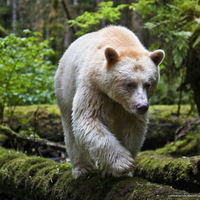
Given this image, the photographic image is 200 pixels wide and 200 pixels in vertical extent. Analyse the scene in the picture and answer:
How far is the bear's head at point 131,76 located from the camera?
333 cm

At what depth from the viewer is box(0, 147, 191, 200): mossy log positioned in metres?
2.85

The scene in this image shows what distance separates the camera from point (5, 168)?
4945 millimetres

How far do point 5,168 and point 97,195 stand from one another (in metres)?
2.39

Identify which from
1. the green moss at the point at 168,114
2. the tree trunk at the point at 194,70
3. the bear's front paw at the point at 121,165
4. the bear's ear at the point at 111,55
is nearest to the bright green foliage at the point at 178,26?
the tree trunk at the point at 194,70

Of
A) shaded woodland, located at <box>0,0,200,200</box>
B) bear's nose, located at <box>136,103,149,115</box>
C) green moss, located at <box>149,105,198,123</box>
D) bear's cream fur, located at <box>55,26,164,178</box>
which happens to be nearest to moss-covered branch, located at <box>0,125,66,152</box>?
shaded woodland, located at <box>0,0,200,200</box>

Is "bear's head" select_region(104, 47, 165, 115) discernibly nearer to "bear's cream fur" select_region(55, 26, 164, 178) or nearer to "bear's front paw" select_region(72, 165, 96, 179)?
"bear's cream fur" select_region(55, 26, 164, 178)

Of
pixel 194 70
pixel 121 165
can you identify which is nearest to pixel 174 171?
pixel 121 165

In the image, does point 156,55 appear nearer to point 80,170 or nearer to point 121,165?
point 121,165

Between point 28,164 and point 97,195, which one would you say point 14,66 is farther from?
point 97,195

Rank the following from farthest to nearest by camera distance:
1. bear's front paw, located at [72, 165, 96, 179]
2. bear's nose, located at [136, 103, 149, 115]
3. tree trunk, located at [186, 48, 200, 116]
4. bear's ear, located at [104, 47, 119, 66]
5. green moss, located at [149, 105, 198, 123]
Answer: green moss, located at [149, 105, 198, 123]
tree trunk, located at [186, 48, 200, 116]
bear's front paw, located at [72, 165, 96, 179]
bear's ear, located at [104, 47, 119, 66]
bear's nose, located at [136, 103, 149, 115]

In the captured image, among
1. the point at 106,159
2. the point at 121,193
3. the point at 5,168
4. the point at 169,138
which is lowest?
the point at 169,138

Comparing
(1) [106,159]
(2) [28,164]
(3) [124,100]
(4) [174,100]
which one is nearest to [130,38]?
(3) [124,100]

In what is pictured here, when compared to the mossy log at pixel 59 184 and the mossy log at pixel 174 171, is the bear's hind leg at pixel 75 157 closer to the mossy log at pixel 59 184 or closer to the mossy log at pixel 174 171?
the mossy log at pixel 59 184

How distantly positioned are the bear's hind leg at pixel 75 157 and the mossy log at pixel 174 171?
1.06m
